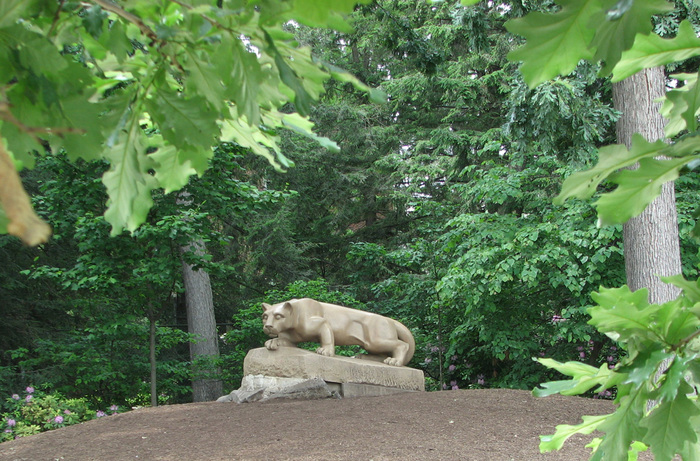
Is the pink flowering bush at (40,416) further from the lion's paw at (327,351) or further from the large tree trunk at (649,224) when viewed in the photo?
the large tree trunk at (649,224)

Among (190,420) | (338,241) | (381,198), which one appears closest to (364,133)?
(381,198)

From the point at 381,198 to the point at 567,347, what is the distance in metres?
6.72

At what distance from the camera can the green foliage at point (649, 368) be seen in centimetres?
88

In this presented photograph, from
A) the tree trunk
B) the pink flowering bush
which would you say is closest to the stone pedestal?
the pink flowering bush

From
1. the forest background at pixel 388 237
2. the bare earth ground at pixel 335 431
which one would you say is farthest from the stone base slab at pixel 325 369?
the forest background at pixel 388 237

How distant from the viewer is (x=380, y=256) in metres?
13.0

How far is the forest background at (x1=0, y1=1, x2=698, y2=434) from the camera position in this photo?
8.38 metres

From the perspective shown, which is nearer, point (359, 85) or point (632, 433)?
point (359, 85)

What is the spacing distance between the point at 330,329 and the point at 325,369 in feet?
2.81

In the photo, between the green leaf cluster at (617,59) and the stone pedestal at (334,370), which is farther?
the stone pedestal at (334,370)

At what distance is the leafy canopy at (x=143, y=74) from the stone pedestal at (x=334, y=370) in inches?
275

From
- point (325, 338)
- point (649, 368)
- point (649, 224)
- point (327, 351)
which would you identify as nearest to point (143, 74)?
point (649, 368)

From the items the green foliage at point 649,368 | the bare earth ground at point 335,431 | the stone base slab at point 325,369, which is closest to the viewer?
the green foliage at point 649,368

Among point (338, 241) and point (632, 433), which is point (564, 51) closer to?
point (632, 433)
